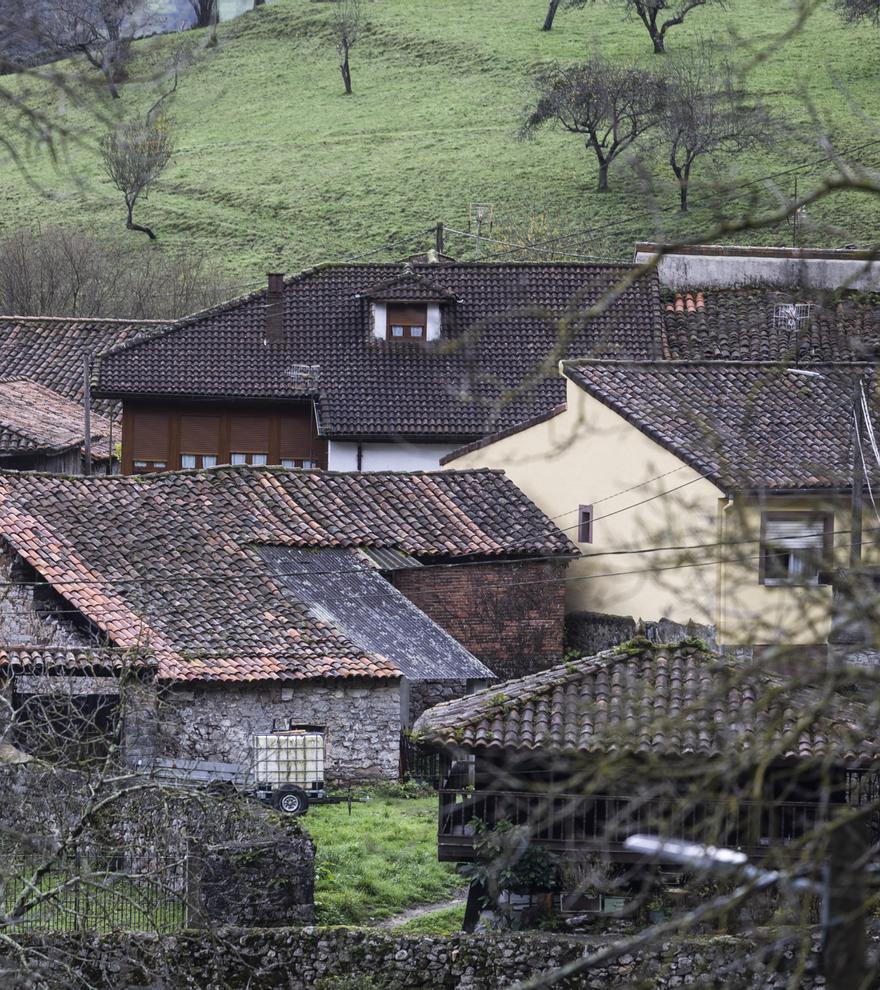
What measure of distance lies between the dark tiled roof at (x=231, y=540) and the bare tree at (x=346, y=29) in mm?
48624

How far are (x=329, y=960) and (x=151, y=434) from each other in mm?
20194

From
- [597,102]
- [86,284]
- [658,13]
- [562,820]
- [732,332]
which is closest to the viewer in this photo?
[562,820]

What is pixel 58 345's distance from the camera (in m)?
36.9

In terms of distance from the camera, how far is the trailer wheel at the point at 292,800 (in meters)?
17.6

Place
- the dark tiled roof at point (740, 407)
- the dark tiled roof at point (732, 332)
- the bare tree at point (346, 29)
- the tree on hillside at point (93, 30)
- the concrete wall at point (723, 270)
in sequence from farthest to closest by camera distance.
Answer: the bare tree at point (346, 29)
the concrete wall at point (723, 270)
the dark tiled roof at point (732, 332)
the dark tiled roof at point (740, 407)
the tree on hillside at point (93, 30)

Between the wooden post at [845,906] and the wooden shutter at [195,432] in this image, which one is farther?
the wooden shutter at [195,432]

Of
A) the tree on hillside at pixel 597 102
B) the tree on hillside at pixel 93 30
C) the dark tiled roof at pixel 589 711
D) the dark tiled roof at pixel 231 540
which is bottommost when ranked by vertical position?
the dark tiled roof at pixel 589 711

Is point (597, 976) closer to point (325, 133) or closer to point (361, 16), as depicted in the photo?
point (325, 133)

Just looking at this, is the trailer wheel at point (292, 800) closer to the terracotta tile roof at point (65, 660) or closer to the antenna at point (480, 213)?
the terracotta tile roof at point (65, 660)

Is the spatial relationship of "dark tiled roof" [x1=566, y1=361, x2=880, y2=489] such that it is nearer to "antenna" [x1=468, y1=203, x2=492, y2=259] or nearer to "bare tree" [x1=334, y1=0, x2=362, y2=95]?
"antenna" [x1=468, y1=203, x2=492, y2=259]

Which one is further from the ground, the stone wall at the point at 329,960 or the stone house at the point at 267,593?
the stone house at the point at 267,593

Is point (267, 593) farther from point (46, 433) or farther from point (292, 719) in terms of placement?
point (46, 433)

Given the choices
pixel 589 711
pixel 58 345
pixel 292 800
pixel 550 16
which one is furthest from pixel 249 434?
pixel 550 16

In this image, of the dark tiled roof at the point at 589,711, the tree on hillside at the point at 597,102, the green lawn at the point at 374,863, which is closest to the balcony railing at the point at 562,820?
the dark tiled roof at the point at 589,711
